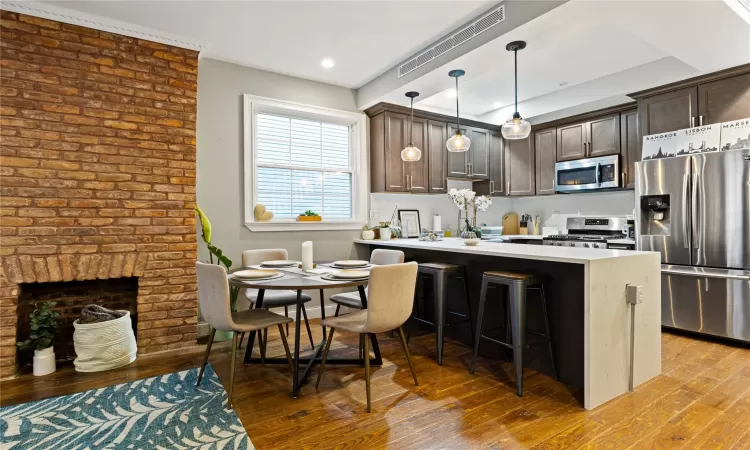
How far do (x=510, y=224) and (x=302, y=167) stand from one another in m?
3.55

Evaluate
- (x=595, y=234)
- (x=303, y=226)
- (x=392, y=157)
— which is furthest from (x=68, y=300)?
(x=595, y=234)

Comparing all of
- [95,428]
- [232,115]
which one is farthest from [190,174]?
[95,428]

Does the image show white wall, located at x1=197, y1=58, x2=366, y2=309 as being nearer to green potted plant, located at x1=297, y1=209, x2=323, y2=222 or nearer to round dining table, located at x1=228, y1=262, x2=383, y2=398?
green potted plant, located at x1=297, y1=209, x2=323, y2=222

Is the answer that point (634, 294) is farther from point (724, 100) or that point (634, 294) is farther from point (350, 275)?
point (724, 100)

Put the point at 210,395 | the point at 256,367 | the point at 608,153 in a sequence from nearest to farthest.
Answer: the point at 210,395 → the point at 256,367 → the point at 608,153

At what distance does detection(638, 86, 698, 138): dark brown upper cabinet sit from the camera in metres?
3.85

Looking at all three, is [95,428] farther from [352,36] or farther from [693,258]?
[693,258]

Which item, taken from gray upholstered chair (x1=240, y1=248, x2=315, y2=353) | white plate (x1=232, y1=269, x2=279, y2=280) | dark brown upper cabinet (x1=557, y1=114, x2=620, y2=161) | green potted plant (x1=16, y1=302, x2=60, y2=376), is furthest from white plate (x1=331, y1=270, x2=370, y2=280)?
dark brown upper cabinet (x1=557, y1=114, x2=620, y2=161)

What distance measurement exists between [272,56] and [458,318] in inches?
121

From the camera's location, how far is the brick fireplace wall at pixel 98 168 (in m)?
2.83

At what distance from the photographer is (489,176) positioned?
578cm

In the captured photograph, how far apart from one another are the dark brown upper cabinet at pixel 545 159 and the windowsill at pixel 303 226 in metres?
2.69

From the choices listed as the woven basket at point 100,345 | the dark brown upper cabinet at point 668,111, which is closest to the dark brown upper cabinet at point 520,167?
the dark brown upper cabinet at point 668,111

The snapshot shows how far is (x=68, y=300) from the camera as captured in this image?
315 cm
